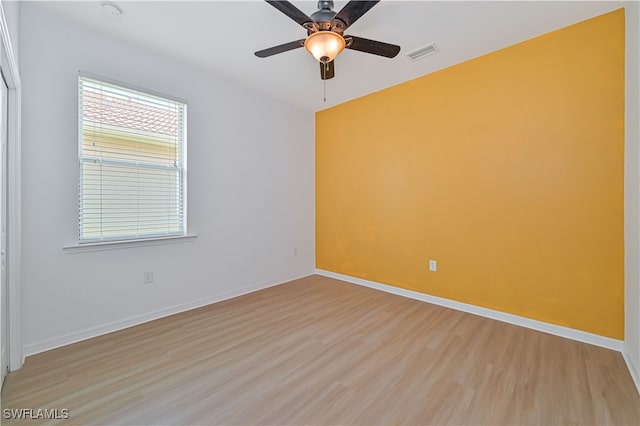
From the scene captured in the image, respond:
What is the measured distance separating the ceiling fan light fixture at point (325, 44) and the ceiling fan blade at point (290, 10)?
105mm

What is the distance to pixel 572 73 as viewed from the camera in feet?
7.69

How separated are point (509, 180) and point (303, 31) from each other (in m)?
2.37

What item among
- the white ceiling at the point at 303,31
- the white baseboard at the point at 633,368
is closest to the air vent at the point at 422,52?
the white ceiling at the point at 303,31

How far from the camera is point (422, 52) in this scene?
272cm

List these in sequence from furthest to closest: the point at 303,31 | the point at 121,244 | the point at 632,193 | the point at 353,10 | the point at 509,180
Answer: the point at 509,180, the point at 121,244, the point at 303,31, the point at 632,193, the point at 353,10

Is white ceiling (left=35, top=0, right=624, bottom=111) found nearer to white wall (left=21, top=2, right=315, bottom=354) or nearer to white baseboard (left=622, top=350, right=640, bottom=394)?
white wall (left=21, top=2, right=315, bottom=354)

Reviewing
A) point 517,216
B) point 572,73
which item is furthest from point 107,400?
point 572,73

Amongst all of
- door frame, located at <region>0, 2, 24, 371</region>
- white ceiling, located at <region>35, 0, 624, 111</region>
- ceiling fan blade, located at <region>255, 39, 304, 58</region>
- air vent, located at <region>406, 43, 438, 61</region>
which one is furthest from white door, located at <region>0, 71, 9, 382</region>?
air vent, located at <region>406, 43, 438, 61</region>

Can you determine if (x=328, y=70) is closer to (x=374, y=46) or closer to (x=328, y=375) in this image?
(x=374, y=46)

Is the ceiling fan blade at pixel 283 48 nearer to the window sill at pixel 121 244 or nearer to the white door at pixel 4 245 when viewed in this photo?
the white door at pixel 4 245

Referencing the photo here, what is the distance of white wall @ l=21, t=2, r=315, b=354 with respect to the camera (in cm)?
211

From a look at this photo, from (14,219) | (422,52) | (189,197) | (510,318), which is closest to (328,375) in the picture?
(510,318)

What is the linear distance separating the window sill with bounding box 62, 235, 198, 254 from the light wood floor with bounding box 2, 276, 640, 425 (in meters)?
0.76

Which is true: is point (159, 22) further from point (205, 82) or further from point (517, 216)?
point (517, 216)
